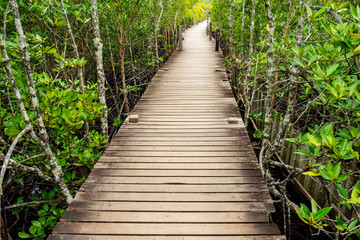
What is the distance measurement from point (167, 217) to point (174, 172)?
68 centimetres

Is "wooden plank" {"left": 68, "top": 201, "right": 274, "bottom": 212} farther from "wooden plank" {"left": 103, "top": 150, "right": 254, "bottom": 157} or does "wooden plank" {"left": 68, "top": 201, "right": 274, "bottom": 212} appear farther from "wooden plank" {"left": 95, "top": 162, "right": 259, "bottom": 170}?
"wooden plank" {"left": 103, "top": 150, "right": 254, "bottom": 157}

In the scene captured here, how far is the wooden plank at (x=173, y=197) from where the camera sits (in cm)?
236

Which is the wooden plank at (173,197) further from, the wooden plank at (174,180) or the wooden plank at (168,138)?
the wooden plank at (168,138)

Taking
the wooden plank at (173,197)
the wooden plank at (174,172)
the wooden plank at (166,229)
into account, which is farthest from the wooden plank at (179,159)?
the wooden plank at (166,229)

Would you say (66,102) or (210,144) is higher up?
(66,102)

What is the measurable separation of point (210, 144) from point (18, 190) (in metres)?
3.22

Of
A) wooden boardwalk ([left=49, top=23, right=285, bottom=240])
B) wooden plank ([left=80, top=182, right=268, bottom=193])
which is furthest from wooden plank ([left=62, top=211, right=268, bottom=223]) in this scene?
wooden plank ([left=80, top=182, right=268, bottom=193])

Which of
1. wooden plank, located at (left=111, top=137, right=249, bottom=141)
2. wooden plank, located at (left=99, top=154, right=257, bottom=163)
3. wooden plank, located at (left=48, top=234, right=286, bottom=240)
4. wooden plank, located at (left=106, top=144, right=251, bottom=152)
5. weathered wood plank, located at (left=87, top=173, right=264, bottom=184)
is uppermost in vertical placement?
wooden plank, located at (left=111, top=137, right=249, bottom=141)

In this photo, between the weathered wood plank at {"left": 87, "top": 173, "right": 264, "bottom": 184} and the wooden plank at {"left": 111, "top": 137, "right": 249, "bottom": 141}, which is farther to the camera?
the wooden plank at {"left": 111, "top": 137, "right": 249, "bottom": 141}

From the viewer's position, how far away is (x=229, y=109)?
14.8ft

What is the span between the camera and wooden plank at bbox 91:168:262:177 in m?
2.72

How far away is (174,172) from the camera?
279 cm

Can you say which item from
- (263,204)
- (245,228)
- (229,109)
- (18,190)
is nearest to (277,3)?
(229,109)

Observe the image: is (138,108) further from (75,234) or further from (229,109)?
(75,234)
